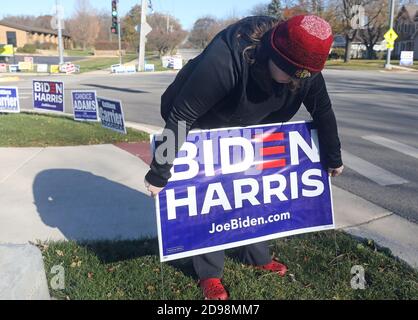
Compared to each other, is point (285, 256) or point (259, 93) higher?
point (259, 93)

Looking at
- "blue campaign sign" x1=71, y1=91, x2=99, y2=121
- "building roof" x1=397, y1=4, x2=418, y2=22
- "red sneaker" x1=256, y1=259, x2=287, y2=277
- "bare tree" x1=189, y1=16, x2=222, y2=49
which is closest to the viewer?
"red sneaker" x1=256, y1=259, x2=287, y2=277

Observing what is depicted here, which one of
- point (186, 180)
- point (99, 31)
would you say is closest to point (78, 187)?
point (186, 180)

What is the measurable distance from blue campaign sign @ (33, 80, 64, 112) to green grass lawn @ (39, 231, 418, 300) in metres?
7.61

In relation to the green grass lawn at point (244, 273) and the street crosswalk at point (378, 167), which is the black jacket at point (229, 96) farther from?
the street crosswalk at point (378, 167)

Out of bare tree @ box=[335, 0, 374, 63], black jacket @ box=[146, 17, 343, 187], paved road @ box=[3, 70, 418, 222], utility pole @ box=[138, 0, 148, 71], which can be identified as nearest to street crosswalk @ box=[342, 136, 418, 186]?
paved road @ box=[3, 70, 418, 222]

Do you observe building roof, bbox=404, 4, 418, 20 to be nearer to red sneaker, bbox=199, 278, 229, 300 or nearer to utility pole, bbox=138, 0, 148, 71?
utility pole, bbox=138, 0, 148, 71

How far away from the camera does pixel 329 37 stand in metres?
2.37

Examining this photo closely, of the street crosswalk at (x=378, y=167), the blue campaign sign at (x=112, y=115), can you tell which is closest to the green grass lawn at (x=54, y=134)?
the blue campaign sign at (x=112, y=115)

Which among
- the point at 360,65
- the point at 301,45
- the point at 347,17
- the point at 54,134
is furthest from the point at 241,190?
the point at 347,17

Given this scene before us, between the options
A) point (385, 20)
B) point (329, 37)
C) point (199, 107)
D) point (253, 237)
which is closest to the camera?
point (329, 37)

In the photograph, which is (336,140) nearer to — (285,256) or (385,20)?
(285,256)

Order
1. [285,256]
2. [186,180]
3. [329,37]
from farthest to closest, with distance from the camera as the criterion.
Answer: [285,256] → [186,180] → [329,37]

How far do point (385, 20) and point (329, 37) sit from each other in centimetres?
5672

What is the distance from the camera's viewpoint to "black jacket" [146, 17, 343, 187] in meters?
2.55
